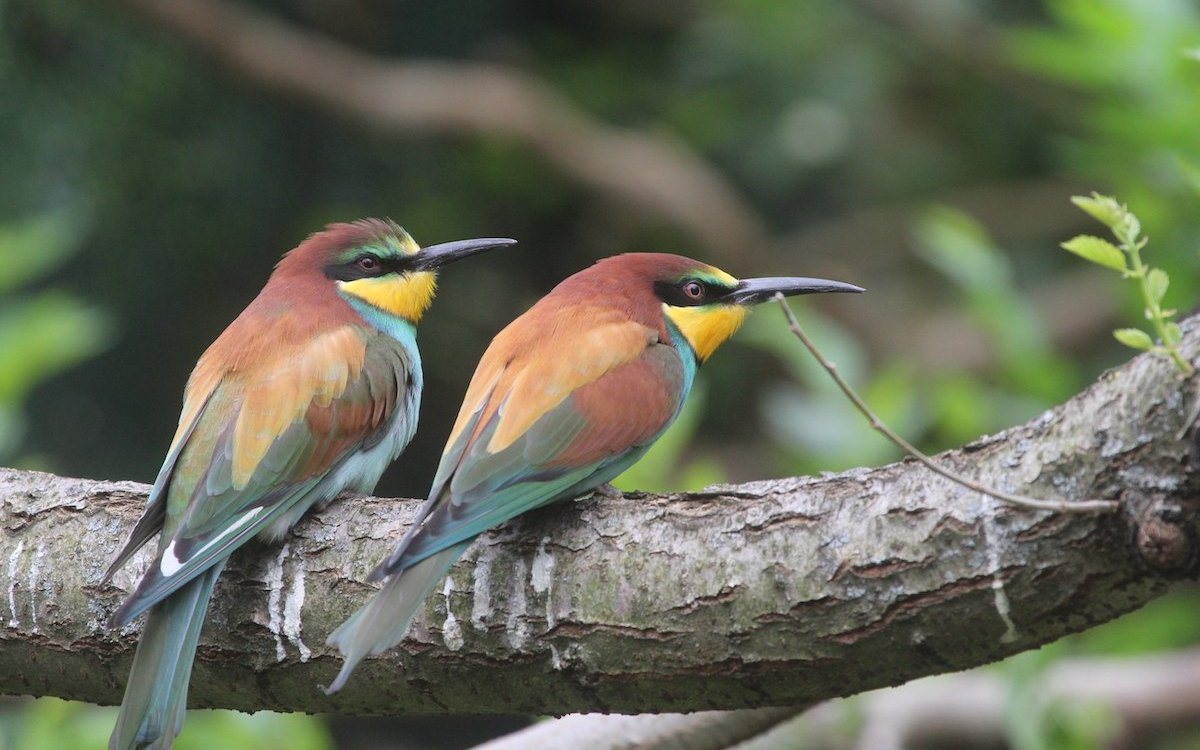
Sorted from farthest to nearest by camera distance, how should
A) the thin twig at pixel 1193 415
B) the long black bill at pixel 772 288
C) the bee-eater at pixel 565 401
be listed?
the long black bill at pixel 772 288
the bee-eater at pixel 565 401
the thin twig at pixel 1193 415

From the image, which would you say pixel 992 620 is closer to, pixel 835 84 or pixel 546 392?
pixel 546 392

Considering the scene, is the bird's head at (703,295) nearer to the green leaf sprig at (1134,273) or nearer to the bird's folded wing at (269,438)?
the bird's folded wing at (269,438)

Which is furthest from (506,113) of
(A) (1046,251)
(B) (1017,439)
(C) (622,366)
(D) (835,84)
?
(B) (1017,439)

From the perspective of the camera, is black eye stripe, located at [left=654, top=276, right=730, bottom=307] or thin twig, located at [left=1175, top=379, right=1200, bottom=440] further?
black eye stripe, located at [left=654, top=276, right=730, bottom=307]

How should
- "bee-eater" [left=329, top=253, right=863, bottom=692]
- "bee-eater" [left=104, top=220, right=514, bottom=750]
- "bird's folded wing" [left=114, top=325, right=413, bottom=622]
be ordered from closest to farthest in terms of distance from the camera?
"bee-eater" [left=329, top=253, right=863, bottom=692] < "bee-eater" [left=104, top=220, right=514, bottom=750] < "bird's folded wing" [left=114, top=325, right=413, bottom=622]

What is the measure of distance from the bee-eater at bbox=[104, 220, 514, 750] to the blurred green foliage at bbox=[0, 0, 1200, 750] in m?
0.78

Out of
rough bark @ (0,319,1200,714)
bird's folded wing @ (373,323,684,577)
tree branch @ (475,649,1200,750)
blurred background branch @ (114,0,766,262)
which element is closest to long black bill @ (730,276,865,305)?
bird's folded wing @ (373,323,684,577)

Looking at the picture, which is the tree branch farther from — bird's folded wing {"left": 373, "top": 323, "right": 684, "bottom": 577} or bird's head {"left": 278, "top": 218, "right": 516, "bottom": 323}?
bird's head {"left": 278, "top": 218, "right": 516, "bottom": 323}

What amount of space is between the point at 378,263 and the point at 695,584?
4.58 feet

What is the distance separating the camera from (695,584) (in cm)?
196

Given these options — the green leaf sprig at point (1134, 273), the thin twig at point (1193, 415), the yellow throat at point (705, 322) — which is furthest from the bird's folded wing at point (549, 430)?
the thin twig at point (1193, 415)

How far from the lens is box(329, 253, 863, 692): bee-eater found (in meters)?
2.04

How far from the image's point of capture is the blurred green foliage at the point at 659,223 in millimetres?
3924

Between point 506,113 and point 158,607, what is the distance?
10.9ft
